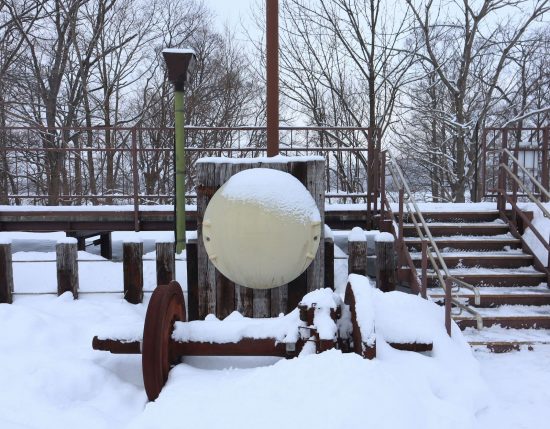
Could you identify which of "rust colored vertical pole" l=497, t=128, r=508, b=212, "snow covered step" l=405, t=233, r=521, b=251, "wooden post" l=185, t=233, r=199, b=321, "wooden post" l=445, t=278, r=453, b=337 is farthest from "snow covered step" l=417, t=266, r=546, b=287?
"wooden post" l=185, t=233, r=199, b=321

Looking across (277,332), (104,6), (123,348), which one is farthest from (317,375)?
(104,6)

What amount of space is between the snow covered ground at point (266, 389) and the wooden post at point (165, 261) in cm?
99

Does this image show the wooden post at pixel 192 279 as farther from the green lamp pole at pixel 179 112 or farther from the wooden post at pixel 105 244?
the wooden post at pixel 105 244

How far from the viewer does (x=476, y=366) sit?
3.36 m

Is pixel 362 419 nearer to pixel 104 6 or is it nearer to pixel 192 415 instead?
pixel 192 415

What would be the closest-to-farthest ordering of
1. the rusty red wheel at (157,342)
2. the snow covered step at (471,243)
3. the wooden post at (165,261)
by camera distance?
the rusty red wheel at (157,342), the wooden post at (165,261), the snow covered step at (471,243)

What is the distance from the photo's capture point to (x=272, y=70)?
4.55 metres

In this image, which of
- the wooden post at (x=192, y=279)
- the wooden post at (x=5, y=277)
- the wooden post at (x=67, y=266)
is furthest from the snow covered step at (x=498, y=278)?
the wooden post at (x=5, y=277)

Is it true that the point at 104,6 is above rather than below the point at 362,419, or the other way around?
above

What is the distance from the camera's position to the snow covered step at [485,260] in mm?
5492

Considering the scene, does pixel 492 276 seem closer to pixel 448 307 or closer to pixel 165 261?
pixel 448 307

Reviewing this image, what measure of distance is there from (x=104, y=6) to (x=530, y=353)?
20.9 m

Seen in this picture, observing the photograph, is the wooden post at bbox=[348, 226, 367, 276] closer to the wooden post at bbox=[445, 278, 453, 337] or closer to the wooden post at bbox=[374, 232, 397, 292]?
the wooden post at bbox=[374, 232, 397, 292]

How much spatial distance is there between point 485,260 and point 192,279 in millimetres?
3536
